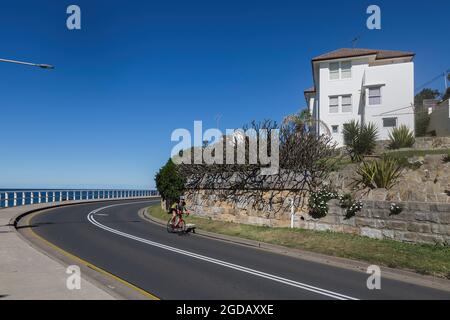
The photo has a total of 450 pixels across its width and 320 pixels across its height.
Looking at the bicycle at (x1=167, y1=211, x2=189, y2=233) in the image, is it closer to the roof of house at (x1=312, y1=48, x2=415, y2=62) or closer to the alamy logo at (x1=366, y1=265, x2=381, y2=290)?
the alamy logo at (x1=366, y1=265, x2=381, y2=290)

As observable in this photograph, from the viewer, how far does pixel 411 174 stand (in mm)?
14750

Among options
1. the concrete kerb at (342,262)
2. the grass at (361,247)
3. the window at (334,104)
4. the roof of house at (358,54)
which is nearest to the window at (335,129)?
the window at (334,104)

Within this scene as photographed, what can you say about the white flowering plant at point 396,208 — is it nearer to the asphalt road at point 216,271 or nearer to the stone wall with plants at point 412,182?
the stone wall with plants at point 412,182

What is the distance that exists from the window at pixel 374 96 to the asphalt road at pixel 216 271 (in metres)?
21.3

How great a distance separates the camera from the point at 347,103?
30719 mm

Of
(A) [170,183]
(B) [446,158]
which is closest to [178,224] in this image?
(A) [170,183]

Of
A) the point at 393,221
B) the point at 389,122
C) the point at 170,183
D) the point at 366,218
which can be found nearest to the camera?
the point at 393,221

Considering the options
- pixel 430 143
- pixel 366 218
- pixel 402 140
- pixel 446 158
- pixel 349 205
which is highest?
pixel 402 140

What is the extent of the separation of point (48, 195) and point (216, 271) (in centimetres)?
2827

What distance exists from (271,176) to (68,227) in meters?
9.75

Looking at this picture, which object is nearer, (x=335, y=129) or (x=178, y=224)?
(x=178, y=224)

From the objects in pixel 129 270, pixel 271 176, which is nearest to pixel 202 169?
pixel 271 176

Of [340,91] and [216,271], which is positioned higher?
[340,91]

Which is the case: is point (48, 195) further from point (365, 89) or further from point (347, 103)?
point (365, 89)
